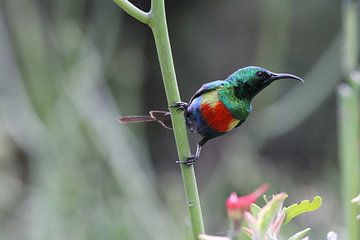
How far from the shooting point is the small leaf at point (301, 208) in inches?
19.8

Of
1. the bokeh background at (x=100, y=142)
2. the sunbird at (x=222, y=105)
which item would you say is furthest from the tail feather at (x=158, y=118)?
the bokeh background at (x=100, y=142)

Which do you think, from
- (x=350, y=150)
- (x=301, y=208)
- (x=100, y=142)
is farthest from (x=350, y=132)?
(x=100, y=142)

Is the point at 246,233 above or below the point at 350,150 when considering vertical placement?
below

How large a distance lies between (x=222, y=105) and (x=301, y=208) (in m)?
0.24

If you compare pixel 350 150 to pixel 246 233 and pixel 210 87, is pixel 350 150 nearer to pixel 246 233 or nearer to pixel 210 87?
pixel 210 87

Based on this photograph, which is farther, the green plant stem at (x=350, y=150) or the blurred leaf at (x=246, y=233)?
the green plant stem at (x=350, y=150)

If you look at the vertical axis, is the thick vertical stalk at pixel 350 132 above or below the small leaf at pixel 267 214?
above

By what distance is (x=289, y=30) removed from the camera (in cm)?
405

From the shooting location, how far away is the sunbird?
701mm

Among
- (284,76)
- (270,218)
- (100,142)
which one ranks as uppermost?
(100,142)

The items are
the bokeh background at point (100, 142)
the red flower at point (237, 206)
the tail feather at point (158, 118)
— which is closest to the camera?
the red flower at point (237, 206)

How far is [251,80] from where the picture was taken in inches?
27.7

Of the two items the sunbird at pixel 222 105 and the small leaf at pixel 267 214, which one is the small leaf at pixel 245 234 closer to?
the small leaf at pixel 267 214

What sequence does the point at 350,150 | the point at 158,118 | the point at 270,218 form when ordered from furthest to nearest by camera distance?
the point at 350,150, the point at 158,118, the point at 270,218
